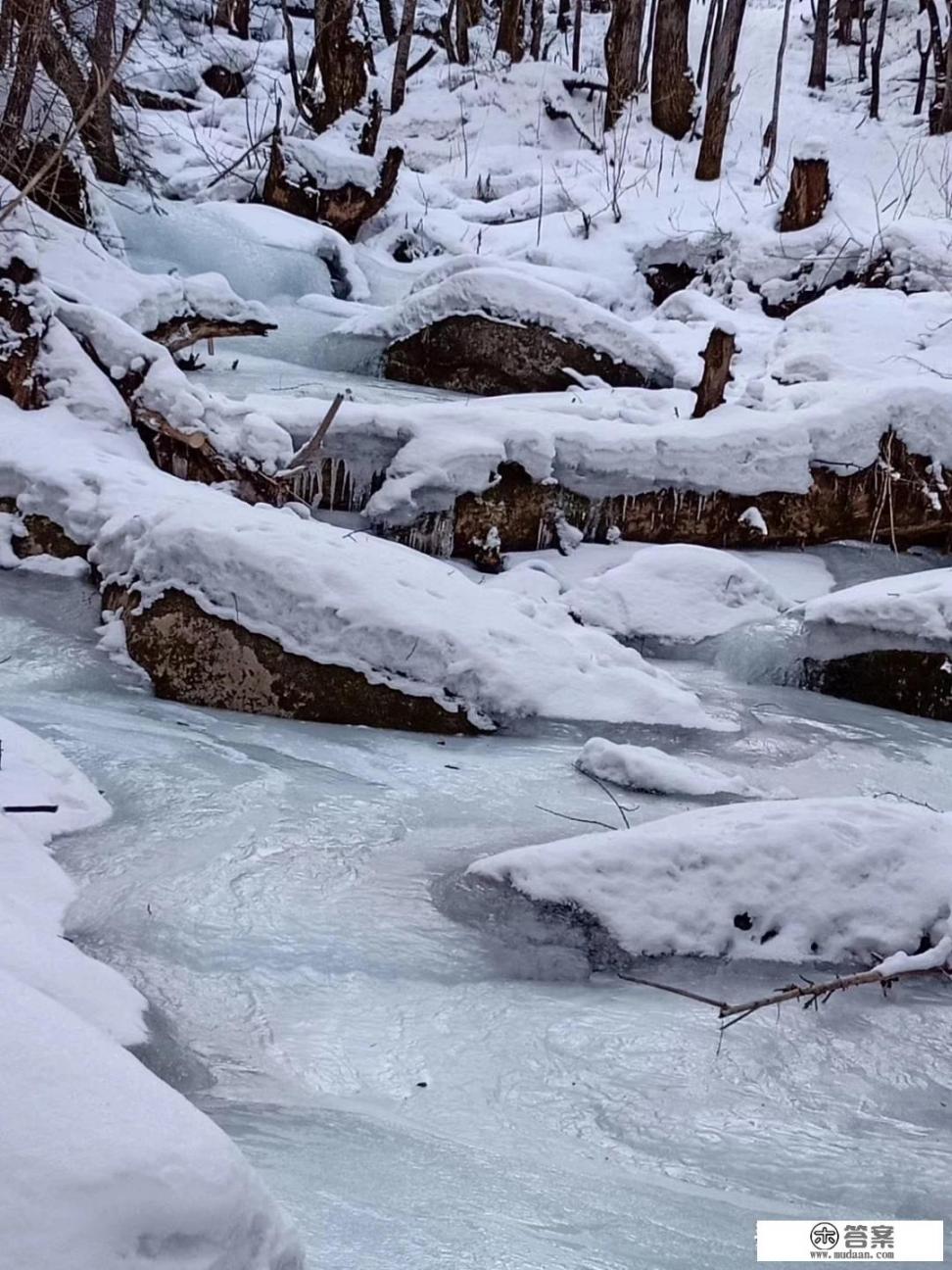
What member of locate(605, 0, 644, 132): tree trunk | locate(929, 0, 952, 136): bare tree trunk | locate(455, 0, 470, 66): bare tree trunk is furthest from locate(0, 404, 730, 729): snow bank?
locate(455, 0, 470, 66): bare tree trunk

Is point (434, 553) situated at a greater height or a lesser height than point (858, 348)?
lesser

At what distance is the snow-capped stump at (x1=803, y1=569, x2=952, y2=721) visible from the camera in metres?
5.82

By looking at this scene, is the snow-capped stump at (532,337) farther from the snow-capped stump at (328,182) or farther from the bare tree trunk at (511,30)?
the bare tree trunk at (511,30)

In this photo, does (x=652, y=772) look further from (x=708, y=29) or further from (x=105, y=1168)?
(x=708, y=29)

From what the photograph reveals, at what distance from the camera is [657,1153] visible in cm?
240

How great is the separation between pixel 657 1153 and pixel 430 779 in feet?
7.05

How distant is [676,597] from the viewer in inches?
255

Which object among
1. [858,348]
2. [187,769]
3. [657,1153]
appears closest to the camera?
[657,1153]

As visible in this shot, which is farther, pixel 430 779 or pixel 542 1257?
pixel 430 779

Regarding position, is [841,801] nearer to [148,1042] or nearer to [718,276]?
[148,1042]

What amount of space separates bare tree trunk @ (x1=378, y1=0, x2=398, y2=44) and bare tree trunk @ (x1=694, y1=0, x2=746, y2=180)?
9231 millimetres

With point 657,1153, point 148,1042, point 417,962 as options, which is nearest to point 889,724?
point 417,962

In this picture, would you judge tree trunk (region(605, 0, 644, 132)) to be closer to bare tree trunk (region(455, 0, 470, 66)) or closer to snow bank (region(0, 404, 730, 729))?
bare tree trunk (region(455, 0, 470, 66))

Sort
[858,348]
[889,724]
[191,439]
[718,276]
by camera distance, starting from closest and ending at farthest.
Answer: [889,724]
[191,439]
[858,348]
[718,276]
